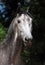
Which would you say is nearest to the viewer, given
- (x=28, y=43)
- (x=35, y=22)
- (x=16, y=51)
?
(x=28, y=43)

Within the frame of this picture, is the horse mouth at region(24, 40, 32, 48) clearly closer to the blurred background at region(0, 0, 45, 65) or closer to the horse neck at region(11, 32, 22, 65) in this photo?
the horse neck at region(11, 32, 22, 65)

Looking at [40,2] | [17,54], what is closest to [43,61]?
[40,2]

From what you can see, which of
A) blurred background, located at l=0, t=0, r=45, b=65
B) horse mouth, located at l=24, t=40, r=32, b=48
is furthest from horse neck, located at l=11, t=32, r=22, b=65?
blurred background, located at l=0, t=0, r=45, b=65

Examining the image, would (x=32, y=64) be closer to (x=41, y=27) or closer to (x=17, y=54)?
(x=41, y=27)

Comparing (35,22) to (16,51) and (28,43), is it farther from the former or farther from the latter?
(28,43)

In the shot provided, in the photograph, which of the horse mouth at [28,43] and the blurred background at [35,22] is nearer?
the horse mouth at [28,43]

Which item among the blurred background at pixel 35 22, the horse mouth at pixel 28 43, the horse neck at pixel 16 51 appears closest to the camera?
the horse mouth at pixel 28 43

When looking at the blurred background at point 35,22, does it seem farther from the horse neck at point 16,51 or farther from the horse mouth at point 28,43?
the horse mouth at point 28,43

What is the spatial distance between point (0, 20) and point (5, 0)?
49 cm

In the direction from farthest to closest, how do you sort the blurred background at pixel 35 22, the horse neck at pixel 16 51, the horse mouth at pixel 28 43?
the blurred background at pixel 35 22 < the horse neck at pixel 16 51 < the horse mouth at pixel 28 43

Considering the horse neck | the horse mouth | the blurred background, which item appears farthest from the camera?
the blurred background

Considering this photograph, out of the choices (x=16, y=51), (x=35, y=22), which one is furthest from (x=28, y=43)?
(x=35, y=22)

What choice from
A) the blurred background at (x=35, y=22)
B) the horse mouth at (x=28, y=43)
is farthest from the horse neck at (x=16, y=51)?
the blurred background at (x=35, y=22)

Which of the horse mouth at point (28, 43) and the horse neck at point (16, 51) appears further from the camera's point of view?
the horse neck at point (16, 51)
